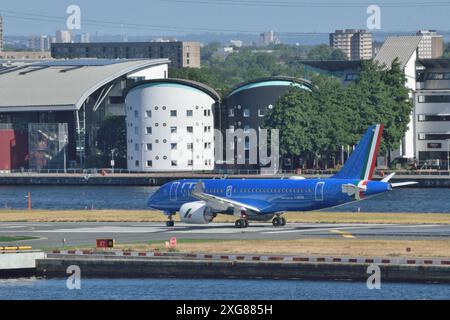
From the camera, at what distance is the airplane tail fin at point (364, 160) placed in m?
105

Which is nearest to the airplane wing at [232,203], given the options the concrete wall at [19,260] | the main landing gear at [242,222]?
the main landing gear at [242,222]

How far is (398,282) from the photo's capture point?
80.4m

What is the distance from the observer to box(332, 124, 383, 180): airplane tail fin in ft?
343

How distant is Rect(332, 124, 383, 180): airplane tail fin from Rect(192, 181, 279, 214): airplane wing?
5983 mm

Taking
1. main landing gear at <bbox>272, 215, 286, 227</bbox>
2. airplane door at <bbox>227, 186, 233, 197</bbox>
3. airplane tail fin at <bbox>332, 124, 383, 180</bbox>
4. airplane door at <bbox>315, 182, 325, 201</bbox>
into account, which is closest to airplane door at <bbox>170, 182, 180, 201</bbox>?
airplane door at <bbox>227, 186, 233, 197</bbox>

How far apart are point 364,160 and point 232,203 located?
34.5 ft

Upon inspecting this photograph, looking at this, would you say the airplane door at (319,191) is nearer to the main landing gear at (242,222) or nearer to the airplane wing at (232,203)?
the airplane wing at (232,203)

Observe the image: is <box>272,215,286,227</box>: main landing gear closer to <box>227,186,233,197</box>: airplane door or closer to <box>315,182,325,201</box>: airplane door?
<box>227,186,233,197</box>: airplane door

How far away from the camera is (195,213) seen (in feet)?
355

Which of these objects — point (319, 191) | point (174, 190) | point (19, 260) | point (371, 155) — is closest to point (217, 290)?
point (19, 260)

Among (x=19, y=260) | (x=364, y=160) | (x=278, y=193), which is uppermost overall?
(x=364, y=160)

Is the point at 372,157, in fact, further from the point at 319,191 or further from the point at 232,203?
the point at 232,203
